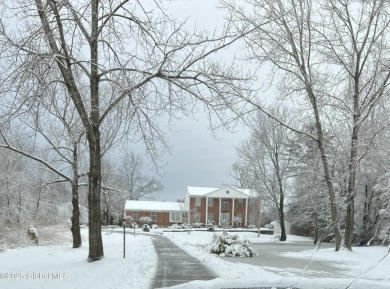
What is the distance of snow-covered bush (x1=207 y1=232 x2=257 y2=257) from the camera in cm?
2072

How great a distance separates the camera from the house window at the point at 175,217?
7000 cm

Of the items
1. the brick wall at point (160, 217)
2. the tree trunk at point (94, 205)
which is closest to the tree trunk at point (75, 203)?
the tree trunk at point (94, 205)

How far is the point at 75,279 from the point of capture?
35.3 ft

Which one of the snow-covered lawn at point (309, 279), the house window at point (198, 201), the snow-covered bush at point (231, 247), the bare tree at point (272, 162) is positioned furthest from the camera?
the house window at point (198, 201)

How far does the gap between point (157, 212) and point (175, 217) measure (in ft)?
10.1

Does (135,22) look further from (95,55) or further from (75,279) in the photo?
(75,279)

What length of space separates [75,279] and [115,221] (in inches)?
2437

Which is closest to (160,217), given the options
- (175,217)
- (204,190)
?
(175,217)

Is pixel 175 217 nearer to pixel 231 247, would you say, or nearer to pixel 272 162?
pixel 272 162

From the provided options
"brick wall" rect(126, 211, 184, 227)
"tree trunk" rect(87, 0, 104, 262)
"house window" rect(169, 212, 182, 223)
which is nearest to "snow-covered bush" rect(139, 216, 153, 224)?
"brick wall" rect(126, 211, 184, 227)

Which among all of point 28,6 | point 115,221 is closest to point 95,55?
point 28,6

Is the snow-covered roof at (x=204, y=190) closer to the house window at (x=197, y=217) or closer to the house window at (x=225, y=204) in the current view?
the house window at (x=225, y=204)

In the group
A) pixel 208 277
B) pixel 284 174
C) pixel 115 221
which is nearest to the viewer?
pixel 208 277

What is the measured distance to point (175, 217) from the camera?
231 feet
